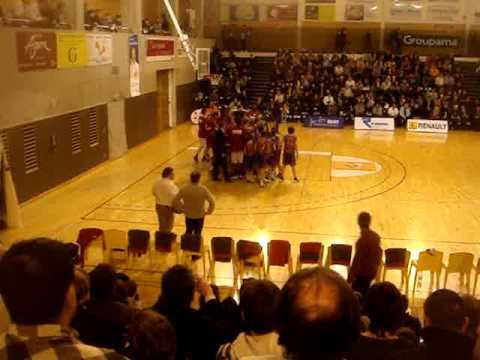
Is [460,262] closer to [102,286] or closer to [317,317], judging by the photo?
[102,286]

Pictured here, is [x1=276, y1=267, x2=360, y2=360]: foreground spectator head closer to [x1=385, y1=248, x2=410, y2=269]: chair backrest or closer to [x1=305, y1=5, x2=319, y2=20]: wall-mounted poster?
[x1=385, y1=248, x2=410, y2=269]: chair backrest

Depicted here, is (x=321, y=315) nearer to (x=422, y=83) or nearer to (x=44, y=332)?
(x=44, y=332)

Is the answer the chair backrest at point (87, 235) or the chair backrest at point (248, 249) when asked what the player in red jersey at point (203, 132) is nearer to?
the chair backrest at point (87, 235)

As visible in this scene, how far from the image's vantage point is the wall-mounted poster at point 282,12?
33.2 meters

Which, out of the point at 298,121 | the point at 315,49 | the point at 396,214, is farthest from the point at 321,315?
the point at 315,49

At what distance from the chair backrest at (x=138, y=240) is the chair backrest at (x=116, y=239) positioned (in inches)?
4.2

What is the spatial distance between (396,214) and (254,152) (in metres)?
4.09

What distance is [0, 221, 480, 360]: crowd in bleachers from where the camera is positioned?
191 centimetres

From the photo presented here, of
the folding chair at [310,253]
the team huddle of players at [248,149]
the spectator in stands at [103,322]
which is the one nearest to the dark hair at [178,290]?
the spectator in stands at [103,322]

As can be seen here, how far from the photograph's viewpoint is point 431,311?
3.89 metres

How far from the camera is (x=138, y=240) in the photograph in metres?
9.98

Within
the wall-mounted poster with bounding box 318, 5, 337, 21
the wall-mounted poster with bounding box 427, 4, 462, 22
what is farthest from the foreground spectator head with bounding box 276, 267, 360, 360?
the wall-mounted poster with bounding box 427, 4, 462, 22

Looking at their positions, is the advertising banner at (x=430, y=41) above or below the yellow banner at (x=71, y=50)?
above

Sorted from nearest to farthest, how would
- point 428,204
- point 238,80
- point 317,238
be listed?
point 317,238 < point 428,204 < point 238,80
